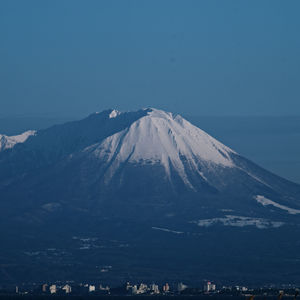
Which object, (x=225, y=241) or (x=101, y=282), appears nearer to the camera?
(x=101, y=282)

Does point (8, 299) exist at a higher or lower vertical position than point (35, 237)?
lower

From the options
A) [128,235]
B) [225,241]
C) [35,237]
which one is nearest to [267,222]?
[225,241]

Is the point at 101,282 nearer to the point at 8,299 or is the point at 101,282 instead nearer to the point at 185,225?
the point at 185,225

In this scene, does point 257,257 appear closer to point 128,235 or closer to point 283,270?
point 283,270

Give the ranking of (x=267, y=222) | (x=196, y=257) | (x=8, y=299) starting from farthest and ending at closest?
(x=267, y=222) < (x=196, y=257) < (x=8, y=299)

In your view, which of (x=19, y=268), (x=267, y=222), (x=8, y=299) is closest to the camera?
(x=8, y=299)

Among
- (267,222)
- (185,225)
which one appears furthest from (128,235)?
(267,222)
